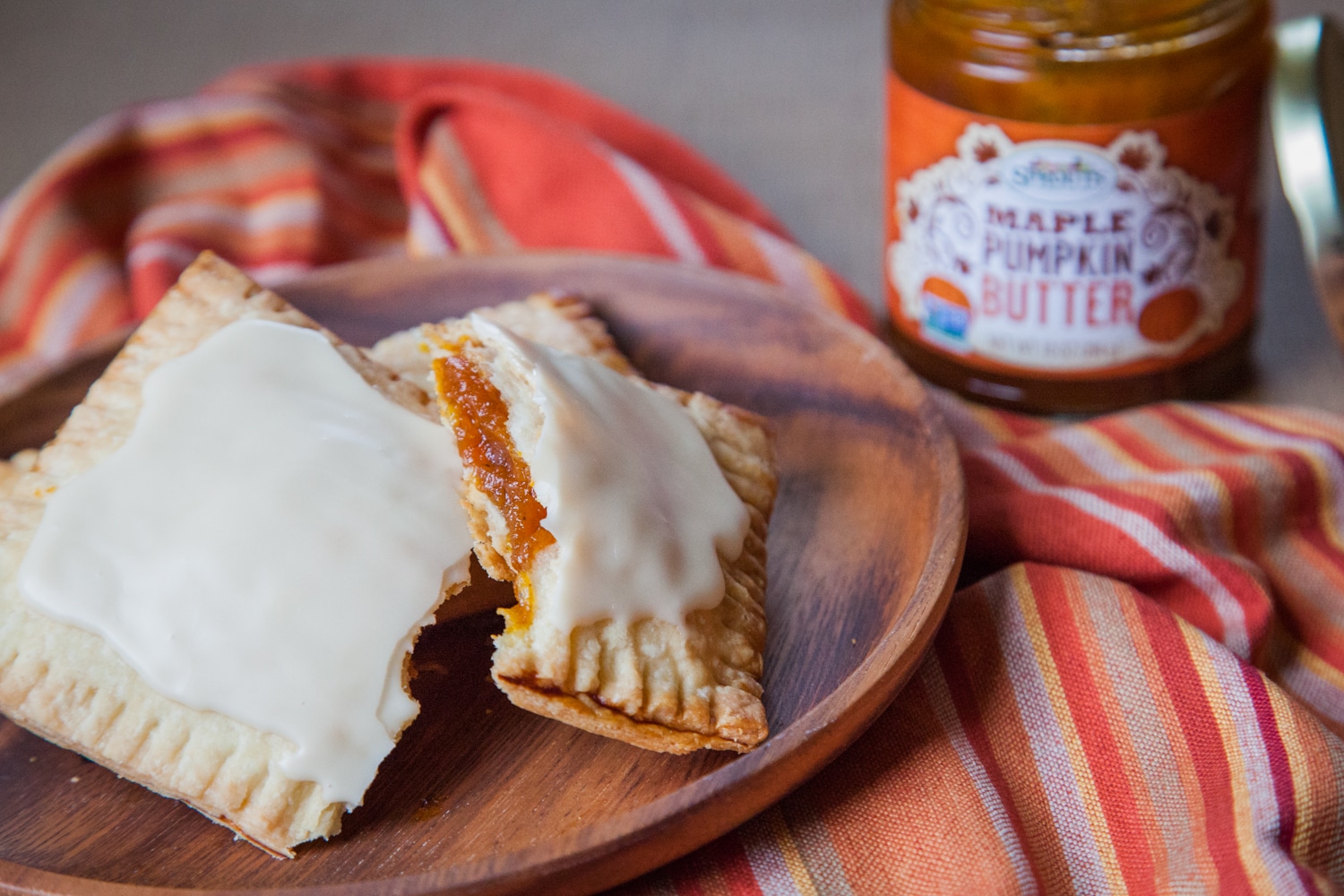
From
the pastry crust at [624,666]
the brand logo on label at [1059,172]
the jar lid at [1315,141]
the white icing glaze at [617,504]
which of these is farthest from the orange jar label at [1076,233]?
the pastry crust at [624,666]

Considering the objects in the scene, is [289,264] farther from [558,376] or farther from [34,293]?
[558,376]

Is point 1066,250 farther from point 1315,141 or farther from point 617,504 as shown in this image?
point 617,504

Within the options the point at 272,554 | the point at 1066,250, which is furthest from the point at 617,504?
the point at 1066,250

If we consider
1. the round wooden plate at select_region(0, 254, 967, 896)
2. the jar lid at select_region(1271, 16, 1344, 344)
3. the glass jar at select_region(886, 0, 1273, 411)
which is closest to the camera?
the round wooden plate at select_region(0, 254, 967, 896)

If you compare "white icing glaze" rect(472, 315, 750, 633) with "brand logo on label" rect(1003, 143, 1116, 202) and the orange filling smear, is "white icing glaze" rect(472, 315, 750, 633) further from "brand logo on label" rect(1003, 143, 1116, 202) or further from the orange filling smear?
"brand logo on label" rect(1003, 143, 1116, 202)

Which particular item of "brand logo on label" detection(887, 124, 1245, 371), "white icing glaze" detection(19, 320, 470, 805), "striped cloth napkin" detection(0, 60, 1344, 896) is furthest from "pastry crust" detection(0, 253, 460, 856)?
"brand logo on label" detection(887, 124, 1245, 371)

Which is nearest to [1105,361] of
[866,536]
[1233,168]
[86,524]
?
[1233,168]

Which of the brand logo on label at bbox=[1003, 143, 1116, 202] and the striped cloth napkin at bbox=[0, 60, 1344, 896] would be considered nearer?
the striped cloth napkin at bbox=[0, 60, 1344, 896]
